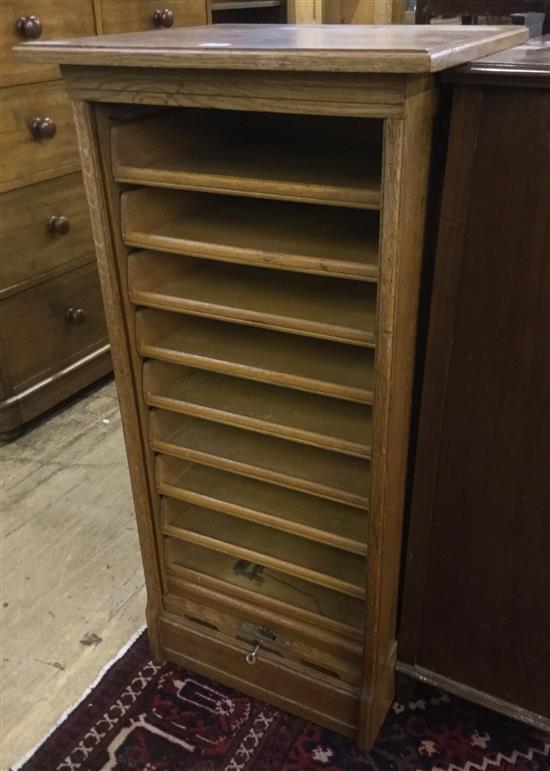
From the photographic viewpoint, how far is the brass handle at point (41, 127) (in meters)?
1.71

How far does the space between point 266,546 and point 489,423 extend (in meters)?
0.43

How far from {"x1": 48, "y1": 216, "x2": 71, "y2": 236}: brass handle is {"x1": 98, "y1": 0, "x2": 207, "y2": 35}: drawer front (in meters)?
0.47

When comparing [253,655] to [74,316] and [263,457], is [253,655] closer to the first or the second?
[263,457]

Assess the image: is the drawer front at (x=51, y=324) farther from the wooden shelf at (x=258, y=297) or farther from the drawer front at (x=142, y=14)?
the wooden shelf at (x=258, y=297)

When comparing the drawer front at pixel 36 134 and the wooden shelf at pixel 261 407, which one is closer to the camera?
the wooden shelf at pixel 261 407

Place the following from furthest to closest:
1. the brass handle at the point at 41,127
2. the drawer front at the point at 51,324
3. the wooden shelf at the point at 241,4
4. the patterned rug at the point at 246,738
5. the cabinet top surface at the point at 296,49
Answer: the wooden shelf at the point at 241,4, the drawer front at the point at 51,324, the brass handle at the point at 41,127, the patterned rug at the point at 246,738, the cabinet top surface at the point at 296,49

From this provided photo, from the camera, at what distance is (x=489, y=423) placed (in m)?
0.87

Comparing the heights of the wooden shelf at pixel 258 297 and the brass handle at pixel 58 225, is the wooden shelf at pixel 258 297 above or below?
above

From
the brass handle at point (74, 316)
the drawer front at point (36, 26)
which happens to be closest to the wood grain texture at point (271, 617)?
the brass handle at point (74, 316)

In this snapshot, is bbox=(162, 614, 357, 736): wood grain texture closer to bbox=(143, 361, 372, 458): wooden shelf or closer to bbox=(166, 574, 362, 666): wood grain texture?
bbox=(166, 574, 362, 666): wood grain texture

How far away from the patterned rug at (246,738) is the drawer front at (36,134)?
46.1 inches

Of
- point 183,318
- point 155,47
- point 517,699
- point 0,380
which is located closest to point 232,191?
point 155,47

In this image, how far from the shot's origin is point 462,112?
0.75 metres

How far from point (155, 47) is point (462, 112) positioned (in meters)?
0.33
